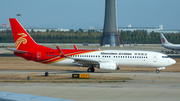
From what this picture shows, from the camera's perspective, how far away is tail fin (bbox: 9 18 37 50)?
44.1 meters

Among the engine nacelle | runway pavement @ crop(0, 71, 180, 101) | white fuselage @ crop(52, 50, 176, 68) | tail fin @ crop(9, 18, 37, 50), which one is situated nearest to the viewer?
runway pavement @ crop(0, 71, 180, 101)

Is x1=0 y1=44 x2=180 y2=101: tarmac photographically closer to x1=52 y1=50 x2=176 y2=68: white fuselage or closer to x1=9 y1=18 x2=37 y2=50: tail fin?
x1=52 y1=50 x2=176 y2=68: white fuselage

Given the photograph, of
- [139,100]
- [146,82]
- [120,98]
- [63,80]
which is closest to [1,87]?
[63,80]

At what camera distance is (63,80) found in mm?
33656

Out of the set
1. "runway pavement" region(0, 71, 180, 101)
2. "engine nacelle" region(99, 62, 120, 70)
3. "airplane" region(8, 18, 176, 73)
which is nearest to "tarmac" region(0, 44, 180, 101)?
"runway pavement" region(0, 71, 180, 101)

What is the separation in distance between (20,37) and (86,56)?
11.5 meters

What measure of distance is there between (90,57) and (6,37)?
112725 millimetres

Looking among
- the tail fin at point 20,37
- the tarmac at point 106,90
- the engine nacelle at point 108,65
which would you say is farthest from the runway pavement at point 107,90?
the tail fin at point 20,37

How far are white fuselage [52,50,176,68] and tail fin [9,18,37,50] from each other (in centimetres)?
581

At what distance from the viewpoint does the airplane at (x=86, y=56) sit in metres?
42.3

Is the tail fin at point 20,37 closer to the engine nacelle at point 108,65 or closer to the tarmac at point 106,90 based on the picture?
the engine nacelle at point 108,65

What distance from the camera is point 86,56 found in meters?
43.4

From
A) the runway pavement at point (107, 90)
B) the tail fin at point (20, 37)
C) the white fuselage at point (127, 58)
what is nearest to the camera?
the runway pavement at point (107, 90)

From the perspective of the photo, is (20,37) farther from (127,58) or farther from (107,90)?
(107,90)
